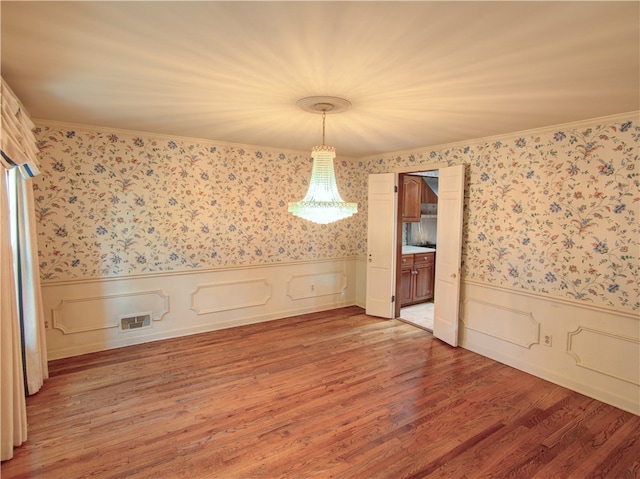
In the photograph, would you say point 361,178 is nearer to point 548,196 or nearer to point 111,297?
point 548,196

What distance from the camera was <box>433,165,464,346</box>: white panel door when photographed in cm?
395

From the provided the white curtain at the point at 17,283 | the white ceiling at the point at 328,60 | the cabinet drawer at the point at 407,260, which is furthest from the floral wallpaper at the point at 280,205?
the cabinet drawer at the point at 407,260

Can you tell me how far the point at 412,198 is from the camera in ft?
19.3

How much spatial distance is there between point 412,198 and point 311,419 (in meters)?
4.19

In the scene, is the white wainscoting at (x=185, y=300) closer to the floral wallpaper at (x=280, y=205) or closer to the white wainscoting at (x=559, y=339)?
the floral wallpaper at (x=280, y=205)

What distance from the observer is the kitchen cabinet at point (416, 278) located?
5523 mm

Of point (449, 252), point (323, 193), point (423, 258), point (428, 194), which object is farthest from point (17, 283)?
point (428, 194)

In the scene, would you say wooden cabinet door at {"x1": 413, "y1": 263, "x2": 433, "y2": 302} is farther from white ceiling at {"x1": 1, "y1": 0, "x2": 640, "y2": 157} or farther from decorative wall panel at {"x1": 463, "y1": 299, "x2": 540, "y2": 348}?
white ceiling at {"x1": 1, "y1": 0, "x2": 640, "y2": 157}

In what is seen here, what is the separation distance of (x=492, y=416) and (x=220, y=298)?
10.7 ft

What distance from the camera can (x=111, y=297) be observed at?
3.81 m

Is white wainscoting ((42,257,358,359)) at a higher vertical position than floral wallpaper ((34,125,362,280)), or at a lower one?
lower

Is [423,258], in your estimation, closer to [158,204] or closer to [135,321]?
[158,204]

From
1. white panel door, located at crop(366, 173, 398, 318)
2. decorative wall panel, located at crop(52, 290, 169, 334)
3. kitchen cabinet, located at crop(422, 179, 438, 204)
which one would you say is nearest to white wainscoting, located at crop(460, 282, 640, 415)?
white panel door, located at crop(366, 173, 398, 318)

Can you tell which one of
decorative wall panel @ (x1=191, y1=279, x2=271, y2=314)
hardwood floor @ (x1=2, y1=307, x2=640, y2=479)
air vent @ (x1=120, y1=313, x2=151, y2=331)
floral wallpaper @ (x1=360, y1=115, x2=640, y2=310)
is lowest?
hardwood floor @ (x1=2, y1=307, x2=640, y2=479)
